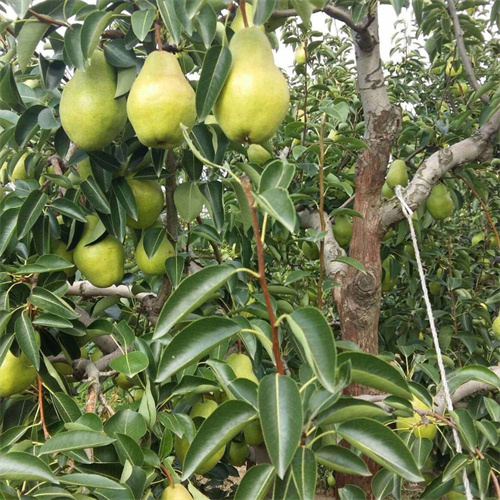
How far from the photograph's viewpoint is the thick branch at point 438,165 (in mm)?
1604

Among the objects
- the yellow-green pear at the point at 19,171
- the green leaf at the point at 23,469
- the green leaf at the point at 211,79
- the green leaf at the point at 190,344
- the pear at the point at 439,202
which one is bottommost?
the pear at the point at 439,202

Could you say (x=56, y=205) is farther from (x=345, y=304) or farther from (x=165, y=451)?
(x=345, y=304)

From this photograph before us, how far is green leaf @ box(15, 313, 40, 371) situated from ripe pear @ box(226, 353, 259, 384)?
15.5 inches

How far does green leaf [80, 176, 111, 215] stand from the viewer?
1.08 meters

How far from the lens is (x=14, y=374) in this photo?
1042 mm

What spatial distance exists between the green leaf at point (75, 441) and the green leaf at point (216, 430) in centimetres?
14

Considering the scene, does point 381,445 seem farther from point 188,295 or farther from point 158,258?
point 158,258

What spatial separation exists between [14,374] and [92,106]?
51 cm

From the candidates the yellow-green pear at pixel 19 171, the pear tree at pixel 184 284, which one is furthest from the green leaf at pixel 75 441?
the yellow-green pear at pixel 19 171

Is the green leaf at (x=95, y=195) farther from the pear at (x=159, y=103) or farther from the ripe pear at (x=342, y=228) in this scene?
the ripe pear at (x=342, y=228)

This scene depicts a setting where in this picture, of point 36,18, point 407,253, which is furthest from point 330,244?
point 36,18

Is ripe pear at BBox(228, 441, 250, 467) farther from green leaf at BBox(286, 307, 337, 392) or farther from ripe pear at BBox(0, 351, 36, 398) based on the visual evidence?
green leaf at BBox(286, 307, 337, 392)

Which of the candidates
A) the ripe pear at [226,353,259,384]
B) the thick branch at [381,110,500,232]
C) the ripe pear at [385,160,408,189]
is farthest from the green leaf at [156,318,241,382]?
the ripe pear at [385,160,408,189]

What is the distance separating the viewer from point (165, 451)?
96cm
